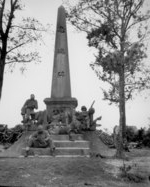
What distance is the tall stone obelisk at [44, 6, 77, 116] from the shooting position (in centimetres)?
1633

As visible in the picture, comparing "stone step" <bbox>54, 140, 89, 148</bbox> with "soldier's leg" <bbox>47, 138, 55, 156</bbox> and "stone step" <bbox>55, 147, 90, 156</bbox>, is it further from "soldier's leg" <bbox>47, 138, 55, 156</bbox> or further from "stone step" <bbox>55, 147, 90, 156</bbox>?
"soldier's leg" <bbox>47, 138, 55, 156</bbox>

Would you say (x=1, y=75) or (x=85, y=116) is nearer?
(x=1, y=75)

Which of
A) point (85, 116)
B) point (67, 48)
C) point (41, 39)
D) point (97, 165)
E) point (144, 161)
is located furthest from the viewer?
point (67, 48)

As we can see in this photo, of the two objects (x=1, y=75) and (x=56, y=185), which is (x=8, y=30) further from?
(x=56, y=185)

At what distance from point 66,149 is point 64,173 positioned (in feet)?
11.2

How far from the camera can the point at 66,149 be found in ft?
41.7

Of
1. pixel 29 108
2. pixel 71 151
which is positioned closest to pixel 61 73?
pixel 29 108

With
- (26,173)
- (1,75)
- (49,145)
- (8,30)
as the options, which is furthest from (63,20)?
(26,173)

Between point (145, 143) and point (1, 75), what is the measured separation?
9852 millimetres

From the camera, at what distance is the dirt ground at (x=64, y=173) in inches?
336

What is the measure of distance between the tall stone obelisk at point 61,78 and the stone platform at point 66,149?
273 centimetres

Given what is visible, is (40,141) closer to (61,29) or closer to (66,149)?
(66,149)

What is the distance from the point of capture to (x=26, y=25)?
53.0 feet

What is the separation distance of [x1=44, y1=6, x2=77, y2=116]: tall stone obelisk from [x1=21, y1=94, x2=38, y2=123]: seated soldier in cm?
89
